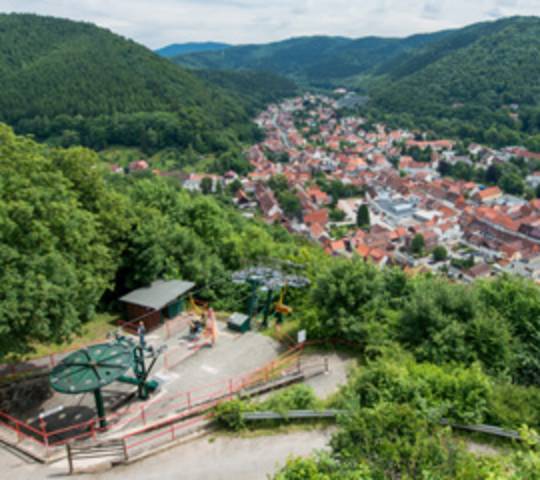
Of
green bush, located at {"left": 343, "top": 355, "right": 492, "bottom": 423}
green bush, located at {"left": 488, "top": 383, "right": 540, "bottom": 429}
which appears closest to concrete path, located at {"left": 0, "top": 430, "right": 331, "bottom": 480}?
green bush, located at {"left": 343, "top": 355, "right": 492, "bottom": 423}

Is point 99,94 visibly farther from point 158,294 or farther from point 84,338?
point 84,338

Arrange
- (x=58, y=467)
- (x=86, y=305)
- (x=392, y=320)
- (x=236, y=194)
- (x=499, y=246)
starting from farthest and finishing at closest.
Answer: (x=236, y=194) → (x=499, y=246) → (x=392, y=320) → (x=86, y=305) → (x=58, y=467)

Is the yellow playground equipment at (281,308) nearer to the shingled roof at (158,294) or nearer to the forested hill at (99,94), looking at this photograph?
the shingled roof at (158,294)

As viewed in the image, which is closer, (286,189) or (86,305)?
(86,305)

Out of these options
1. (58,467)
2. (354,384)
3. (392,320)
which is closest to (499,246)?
(392,320)

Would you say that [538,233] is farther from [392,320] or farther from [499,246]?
[392,320]

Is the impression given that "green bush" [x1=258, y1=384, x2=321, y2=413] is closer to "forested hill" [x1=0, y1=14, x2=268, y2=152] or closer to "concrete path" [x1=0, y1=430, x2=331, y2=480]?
"concrete path" [x1=0, y1=430, x2=331, y2=480]

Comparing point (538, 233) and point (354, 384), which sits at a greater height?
point (354, 384)
